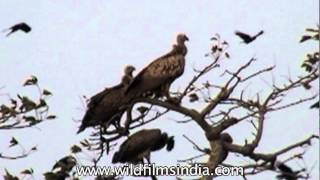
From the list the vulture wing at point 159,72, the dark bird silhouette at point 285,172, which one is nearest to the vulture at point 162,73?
the vulture wing at point 159,72

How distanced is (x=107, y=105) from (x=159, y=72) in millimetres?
677

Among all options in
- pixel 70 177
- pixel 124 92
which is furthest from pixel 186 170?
pixel 124 92

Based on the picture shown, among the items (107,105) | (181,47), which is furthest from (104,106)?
(181,47)

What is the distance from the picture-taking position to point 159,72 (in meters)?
8.20

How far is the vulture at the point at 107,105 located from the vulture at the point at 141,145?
366 millimetres

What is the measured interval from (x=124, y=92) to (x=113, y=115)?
27 cm

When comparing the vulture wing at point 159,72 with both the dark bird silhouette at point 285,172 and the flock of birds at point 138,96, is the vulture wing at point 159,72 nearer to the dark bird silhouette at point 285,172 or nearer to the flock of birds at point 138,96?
the flock of birds at point 138,96

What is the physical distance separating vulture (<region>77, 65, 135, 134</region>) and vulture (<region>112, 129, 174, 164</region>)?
1.20ft

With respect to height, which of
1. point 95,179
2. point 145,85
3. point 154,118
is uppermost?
point 145,85

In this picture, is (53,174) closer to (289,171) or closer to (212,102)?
(212,102)

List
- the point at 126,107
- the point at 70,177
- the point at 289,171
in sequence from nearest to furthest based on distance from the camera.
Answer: the point at 289,171
the point at 70,177
the point at 126,107

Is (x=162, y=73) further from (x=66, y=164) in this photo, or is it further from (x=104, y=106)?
(x=66, y=164)

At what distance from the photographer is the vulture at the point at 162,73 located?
7965 mm

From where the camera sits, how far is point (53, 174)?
693cm
